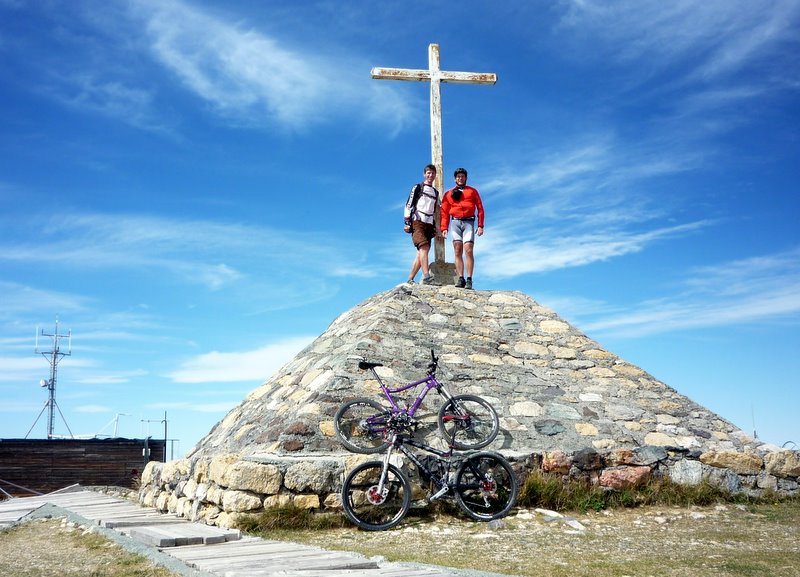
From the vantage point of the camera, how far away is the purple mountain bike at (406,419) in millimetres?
9430

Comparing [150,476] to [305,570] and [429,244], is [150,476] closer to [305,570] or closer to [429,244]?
[429,244]

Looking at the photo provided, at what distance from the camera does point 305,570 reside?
5062 millimetres

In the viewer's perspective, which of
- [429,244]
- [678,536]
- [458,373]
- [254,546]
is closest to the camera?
[254,546]

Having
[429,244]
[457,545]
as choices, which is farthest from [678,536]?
[429,244]

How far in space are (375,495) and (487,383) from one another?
3.40 m

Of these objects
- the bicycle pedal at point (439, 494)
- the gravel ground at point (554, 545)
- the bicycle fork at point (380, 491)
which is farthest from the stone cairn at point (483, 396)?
the bicycle pedal at point (439, 494)

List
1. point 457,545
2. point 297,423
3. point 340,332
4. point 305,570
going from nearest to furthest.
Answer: point 305,570 < point 457,545 < point 297,423 < point 340,332

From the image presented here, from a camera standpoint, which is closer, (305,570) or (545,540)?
(305,570)

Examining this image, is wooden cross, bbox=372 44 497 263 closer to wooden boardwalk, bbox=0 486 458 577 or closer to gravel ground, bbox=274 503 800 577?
gravel ground, bbox=274 503 800 577

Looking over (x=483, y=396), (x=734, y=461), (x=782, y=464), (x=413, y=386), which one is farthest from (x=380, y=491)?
(x=782, y=464)

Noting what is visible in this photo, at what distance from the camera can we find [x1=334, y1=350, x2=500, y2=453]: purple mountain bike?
9430 mm

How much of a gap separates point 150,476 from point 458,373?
508cm

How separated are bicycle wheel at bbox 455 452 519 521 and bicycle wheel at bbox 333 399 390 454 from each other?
1.13 m

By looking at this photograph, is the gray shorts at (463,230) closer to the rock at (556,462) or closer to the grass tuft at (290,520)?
the rock at (556,462)
